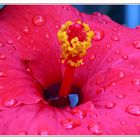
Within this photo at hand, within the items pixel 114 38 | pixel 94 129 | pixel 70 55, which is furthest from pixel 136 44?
pixel 94 129

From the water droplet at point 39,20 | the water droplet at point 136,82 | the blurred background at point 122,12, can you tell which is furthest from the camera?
the blurred background at point 122,12

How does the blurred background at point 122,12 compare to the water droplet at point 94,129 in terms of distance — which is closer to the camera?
the water droplet at point 94,129

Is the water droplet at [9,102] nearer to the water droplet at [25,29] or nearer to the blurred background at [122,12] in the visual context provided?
the water droplet at [25,29]

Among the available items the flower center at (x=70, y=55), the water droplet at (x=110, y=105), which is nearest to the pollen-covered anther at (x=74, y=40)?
the flower center at (x=70, y=55)

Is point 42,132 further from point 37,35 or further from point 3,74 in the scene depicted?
point 37,35

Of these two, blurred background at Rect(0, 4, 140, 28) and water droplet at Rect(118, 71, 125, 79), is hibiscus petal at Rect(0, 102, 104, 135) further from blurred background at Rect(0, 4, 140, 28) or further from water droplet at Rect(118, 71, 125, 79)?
blurred background at Rect(0, 4, 140, 28)

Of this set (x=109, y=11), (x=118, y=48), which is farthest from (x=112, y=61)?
(x=109, y=11)

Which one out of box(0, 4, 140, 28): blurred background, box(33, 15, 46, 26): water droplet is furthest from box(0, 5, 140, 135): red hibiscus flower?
box(0, 4, 140, 28): blurred background

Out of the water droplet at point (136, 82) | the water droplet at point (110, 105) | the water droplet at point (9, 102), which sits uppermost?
the water droplet at point (9, 102)
